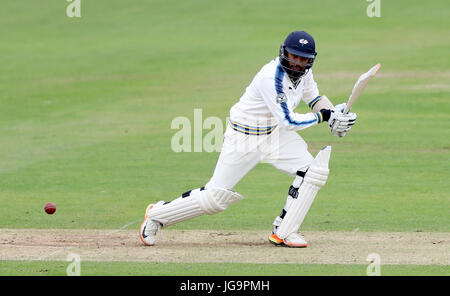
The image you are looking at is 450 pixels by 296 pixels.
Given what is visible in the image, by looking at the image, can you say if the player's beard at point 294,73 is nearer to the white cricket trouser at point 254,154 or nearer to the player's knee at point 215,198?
the white cricket trouser at point 254,154

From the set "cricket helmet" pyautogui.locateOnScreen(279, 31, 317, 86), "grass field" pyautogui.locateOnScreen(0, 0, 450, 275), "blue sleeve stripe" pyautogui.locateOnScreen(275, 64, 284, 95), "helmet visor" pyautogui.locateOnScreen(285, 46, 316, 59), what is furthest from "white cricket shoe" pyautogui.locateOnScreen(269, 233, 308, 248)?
"helmet visor" pyautogui.locateOnScreen(285, 46, 316, 59)

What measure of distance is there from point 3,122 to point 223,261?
1215 cm

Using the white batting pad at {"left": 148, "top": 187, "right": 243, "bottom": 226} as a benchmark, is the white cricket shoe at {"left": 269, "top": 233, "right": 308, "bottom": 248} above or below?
below

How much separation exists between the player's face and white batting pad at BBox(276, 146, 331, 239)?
0.81 meters

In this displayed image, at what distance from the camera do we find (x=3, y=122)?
62.9 ft

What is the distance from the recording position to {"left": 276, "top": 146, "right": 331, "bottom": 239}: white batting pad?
8625 mm

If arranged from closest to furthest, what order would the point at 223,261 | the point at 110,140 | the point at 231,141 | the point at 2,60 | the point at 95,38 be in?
the point at 223,261 < the point at 231,141 < the point at 110,140 < the point at 2,60 < the point at 95,38

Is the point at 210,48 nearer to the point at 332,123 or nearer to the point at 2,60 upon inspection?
the point at 2,60

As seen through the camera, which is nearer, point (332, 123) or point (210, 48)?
point (332, 123)

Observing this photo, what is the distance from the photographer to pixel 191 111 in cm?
2003

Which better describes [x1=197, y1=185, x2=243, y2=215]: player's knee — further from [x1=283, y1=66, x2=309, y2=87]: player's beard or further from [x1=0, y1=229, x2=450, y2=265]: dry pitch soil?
[x1=283, y1=66, x2=309, y2=87]: player's beard

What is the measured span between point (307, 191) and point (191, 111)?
11514 mm

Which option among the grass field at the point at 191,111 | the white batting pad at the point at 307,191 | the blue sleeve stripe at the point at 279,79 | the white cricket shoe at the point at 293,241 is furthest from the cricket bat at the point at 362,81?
the grass field at the point at 191,111
